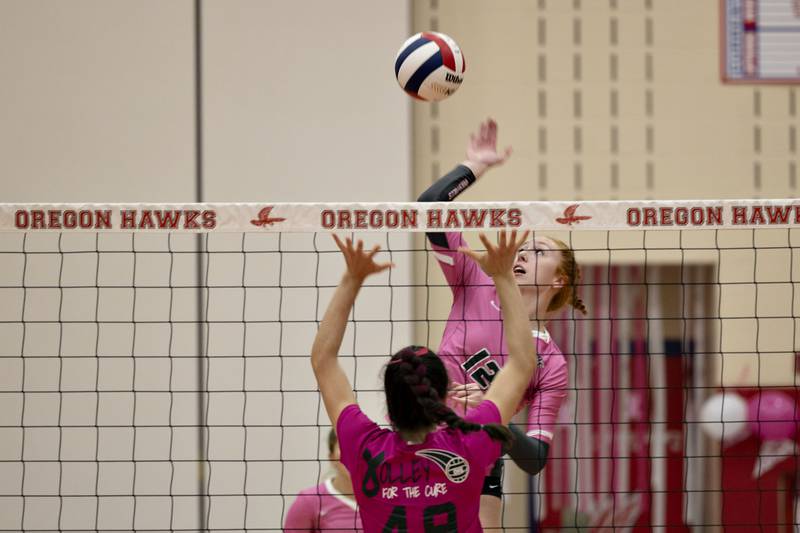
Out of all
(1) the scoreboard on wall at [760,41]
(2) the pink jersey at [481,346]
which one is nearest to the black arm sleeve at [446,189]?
(2) the pink jersey at [481,346]

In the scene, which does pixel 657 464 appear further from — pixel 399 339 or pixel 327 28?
pixel 327 28

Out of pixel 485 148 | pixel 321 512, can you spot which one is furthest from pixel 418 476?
pixel 321 512

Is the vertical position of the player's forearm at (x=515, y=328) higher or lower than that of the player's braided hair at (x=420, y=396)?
higher

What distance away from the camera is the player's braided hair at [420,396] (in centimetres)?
288

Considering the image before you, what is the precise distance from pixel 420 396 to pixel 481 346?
1.43 metres

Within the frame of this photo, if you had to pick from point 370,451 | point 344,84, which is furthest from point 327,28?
point 370,451

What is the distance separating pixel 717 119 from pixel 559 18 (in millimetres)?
1757

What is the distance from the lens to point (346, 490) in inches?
209

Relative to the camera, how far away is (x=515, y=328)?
3.14 m

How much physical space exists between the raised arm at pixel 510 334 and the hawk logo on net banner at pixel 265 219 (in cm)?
123

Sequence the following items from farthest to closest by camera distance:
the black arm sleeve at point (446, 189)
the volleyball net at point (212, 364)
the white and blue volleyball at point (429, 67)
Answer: the volleyball net at point (212, 364), the white and blue volleyball at point (429, 67), the black arm sleeve at point (446, 189)

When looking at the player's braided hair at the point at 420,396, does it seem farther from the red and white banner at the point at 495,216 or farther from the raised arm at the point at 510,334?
the red and white banner at the point at 495,216

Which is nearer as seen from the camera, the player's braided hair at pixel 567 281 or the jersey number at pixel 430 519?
the jersey number at pixel 430 519

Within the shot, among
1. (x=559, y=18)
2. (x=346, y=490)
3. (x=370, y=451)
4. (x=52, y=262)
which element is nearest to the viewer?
(x=370, y=451)
